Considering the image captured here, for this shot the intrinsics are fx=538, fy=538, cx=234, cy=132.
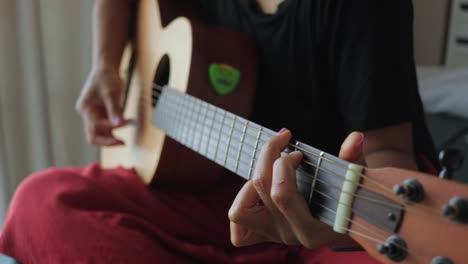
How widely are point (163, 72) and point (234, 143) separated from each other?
1.33 ft

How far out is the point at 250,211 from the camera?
576 millimetres

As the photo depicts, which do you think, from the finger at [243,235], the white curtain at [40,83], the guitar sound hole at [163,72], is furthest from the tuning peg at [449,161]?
the white curtain at [40,83]

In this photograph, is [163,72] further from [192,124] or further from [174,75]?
[192,124]

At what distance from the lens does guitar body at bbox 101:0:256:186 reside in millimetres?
840

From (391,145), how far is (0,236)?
1.88ft

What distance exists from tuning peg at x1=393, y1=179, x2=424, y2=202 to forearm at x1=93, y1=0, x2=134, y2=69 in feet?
2.59

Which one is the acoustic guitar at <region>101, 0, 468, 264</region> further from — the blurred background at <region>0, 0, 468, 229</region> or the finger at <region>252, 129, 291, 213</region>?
the blurred background at <region>0, 0, 468, 229</region>

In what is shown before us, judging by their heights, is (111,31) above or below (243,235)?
above

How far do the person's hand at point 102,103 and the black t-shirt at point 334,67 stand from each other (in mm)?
286

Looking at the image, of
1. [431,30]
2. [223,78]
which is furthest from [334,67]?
[431,30]

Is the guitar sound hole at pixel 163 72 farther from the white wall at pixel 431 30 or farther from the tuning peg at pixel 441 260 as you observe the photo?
the white wall at pixel 431 30

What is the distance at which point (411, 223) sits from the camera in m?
0.43

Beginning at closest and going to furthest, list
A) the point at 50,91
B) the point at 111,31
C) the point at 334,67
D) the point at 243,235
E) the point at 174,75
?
the point at 243,235, the point at 334,67, the point at 174,75, the point at 111,31, the point at 50,91

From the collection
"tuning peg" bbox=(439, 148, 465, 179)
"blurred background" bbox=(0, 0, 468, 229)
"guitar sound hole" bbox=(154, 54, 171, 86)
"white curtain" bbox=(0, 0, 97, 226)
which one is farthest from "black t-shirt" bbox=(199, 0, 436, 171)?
"white curtain" bbox=(0, 0, 97, 226)
